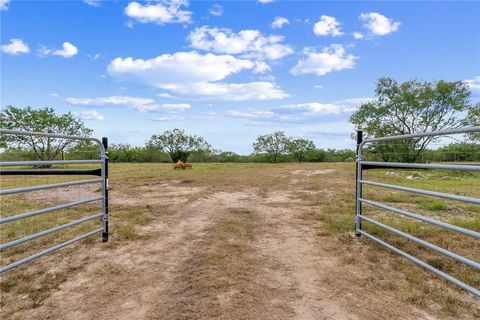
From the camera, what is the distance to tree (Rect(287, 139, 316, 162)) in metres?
43.1

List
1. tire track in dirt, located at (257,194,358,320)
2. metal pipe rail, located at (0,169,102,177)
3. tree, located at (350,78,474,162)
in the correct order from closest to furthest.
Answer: tire track in dirt, located at (257,194,358,320) < metal pipe rail, located at (0,169,102,177) < tree, located at (350,78,474,162)

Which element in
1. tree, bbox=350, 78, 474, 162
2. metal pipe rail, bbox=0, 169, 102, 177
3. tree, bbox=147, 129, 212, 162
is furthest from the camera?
tree, bbox=147, 129, 212, 162

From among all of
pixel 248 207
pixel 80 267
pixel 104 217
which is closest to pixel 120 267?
pixel 80 267

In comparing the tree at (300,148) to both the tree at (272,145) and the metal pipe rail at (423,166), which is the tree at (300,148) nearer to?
the tree at (272,145)

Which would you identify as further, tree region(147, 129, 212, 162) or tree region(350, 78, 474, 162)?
tree region(147, 129, 212, 162)

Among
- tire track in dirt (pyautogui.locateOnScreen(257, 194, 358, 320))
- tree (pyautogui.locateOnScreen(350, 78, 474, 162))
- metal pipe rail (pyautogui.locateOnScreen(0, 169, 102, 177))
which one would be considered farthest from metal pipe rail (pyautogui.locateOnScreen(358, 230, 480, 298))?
tree (pyautogui.locateOnScreen(350, 78, 474, 162))

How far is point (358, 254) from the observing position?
11.8 feet

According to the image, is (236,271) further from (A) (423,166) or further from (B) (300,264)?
(A) (423,166)

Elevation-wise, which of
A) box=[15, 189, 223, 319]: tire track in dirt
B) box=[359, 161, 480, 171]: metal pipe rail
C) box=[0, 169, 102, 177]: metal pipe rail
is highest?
box=[359, 161, 480, 171]: metal pipe rail

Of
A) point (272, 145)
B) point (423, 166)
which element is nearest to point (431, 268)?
point (423, 166)

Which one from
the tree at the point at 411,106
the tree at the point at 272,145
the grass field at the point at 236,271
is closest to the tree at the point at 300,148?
the tree at the point at 272,145

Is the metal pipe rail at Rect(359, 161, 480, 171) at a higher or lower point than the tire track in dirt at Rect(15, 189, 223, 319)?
higher

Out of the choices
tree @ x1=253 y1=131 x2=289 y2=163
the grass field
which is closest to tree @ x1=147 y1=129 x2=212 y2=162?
tree @ x1=253 y1=131 x2=289 y2=163

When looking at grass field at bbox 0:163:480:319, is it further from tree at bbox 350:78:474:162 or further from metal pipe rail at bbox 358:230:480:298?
tree at bbox 350:78:474:162
